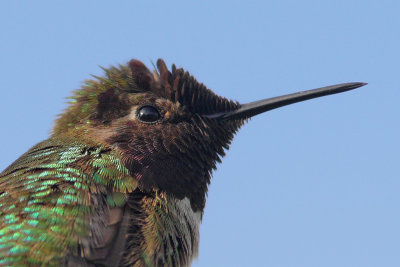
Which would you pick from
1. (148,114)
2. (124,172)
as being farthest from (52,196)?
(148,114)

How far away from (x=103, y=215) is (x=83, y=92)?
1.79 m

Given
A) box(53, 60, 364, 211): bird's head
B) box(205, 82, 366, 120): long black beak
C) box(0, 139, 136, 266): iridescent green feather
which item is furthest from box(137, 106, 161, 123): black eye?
box(205, 82, 366, 120): long black beak

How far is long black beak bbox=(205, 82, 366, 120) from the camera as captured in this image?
28.1ft

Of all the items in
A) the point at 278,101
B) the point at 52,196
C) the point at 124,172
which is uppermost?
the point at 278,101

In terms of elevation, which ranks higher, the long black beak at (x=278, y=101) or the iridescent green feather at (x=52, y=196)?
the long black beak at (x=278, y=101)

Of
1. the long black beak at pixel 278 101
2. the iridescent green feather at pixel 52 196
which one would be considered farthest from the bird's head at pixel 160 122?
the iridescent green feather at pixel 52 196

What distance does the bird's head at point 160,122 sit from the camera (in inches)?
309

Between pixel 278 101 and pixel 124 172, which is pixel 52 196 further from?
pixel 278 101

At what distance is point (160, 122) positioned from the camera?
8.09m

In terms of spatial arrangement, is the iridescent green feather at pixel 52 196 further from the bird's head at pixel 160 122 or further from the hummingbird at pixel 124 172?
the bird's head at pixel 160 122

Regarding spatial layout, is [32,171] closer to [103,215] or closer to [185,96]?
[103,215]

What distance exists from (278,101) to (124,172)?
190cm

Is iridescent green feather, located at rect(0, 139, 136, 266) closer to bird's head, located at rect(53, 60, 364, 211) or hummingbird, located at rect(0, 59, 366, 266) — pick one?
hummingbird, located at rect(0, 59, 366, 266)

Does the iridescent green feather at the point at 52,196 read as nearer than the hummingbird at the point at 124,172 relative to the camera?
Yes
